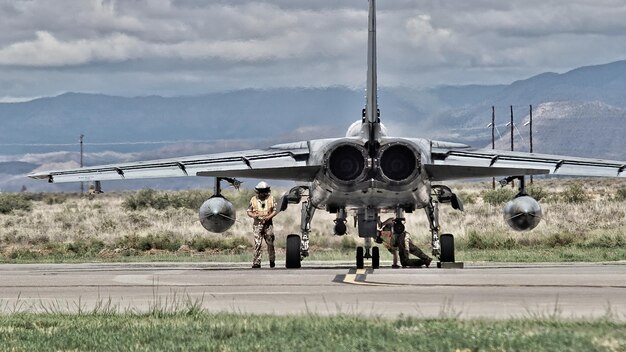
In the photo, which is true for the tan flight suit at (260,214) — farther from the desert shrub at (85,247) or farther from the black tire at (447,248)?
the desert shrub at (85,247)

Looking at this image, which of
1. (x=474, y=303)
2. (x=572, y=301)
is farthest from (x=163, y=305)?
(x=572, y=301)

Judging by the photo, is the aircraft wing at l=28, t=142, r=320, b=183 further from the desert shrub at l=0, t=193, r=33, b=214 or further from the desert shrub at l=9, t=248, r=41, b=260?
the desert shrub at l=0, t=193, r=33, b=214

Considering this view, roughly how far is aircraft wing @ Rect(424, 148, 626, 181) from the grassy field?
3027 millimetres

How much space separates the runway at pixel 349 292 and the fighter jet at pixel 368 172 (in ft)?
9.82

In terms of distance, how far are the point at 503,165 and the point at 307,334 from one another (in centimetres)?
1581

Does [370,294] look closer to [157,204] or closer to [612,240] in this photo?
[612,240]

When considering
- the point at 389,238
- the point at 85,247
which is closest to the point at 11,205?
the point at 85,247

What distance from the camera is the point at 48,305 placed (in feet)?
57.4

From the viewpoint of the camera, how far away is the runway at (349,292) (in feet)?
51.2

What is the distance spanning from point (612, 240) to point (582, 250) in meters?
2.41

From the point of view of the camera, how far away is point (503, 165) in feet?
92.2

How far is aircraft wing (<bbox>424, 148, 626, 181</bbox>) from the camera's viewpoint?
89.9 feet

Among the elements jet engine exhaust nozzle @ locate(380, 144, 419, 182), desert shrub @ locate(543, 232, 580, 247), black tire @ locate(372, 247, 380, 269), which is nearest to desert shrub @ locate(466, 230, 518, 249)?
desert shrub @ locate(543, 232, 580, 247)

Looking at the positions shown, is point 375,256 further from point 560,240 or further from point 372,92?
point 560,240
